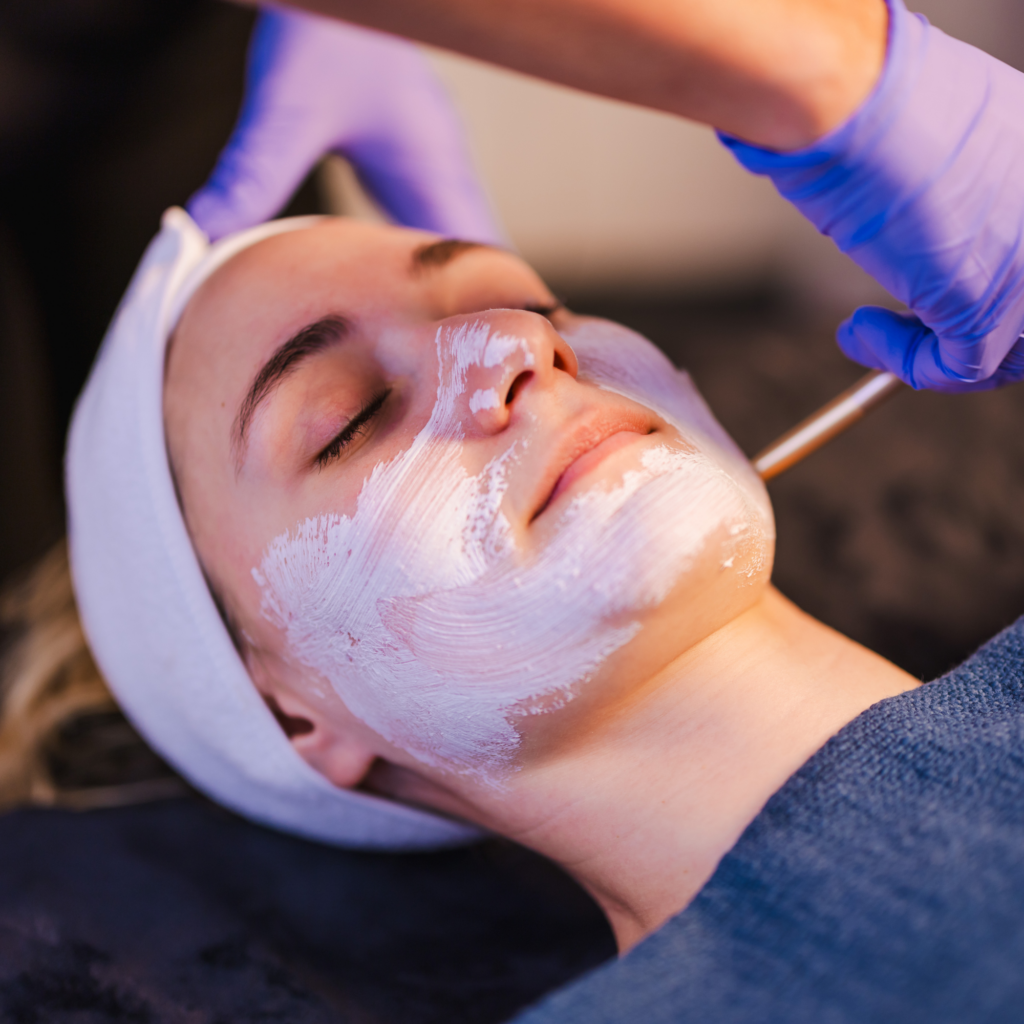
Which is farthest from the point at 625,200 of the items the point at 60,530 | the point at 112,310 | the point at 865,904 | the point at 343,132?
the point at 865,904

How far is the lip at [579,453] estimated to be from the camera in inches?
26.0

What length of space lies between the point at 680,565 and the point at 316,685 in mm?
389

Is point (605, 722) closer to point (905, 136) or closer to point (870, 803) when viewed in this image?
point (870, 803)

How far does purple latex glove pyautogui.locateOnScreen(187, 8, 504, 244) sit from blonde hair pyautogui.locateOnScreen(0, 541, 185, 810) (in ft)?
2.14

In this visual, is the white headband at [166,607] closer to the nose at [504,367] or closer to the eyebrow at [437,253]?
the eyebrow at [437,253]

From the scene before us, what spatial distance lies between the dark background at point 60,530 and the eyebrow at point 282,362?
22.7 inches

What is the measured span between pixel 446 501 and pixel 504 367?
12 centimetres

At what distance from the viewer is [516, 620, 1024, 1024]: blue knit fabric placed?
55 cm

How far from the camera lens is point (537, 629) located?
Answer: 0.66 m

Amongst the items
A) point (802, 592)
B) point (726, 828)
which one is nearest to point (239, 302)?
point (726, 828)

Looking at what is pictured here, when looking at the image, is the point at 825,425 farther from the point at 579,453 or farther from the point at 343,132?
the point at 343,132

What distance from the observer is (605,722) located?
2.36 feet

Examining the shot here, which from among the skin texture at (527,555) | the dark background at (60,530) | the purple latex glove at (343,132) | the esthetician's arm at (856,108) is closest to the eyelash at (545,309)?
the skin texture at (527,555)

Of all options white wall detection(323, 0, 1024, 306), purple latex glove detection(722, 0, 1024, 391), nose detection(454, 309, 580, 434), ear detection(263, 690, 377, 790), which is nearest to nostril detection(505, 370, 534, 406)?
nose detection(454, 309, 580, 434)
